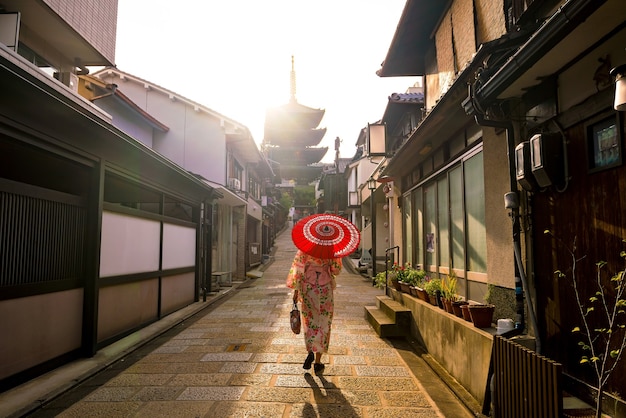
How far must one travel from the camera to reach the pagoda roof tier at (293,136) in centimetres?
5197

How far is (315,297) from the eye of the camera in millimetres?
5715

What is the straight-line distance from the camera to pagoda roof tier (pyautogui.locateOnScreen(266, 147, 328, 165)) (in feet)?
180

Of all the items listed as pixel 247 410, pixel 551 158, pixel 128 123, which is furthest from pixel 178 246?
pixel 551 158

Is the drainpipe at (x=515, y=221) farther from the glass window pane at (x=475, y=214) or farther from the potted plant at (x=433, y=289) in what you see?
the potted plant at (x=433, y=289)

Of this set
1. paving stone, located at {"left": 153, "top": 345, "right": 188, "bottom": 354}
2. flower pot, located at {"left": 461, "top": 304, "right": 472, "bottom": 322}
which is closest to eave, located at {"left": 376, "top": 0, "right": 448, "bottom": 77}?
flower pot, located at {"left": 461, "top": 304, "right": 472, "bottom": 322}

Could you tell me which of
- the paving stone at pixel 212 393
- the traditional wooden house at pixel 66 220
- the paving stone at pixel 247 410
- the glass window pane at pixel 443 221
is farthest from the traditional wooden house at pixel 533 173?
the traditional wooden house at pixel 66 220

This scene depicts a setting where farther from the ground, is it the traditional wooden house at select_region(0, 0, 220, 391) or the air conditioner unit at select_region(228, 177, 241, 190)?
the air conditioner unit at select_region(228, 177, 241, 190)

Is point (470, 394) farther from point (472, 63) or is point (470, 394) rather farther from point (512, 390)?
point (472, 63)

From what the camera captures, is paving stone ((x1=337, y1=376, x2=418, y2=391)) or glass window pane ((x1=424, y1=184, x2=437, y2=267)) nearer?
paving stone ((x1=337, y1=376, x2=418, y2=391))

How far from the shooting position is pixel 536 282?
4.40 m

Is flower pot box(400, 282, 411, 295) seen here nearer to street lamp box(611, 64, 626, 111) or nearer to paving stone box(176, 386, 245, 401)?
paving stone box(176, 386, 245, 401)

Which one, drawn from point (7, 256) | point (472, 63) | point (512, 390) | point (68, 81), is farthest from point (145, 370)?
point (68, 81)

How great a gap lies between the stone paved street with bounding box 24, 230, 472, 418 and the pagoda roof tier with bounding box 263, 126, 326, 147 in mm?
44970

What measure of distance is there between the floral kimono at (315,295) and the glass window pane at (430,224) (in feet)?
11.3
